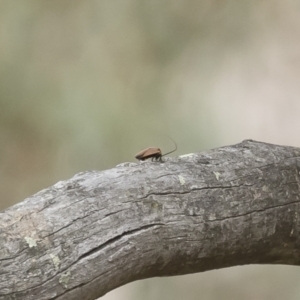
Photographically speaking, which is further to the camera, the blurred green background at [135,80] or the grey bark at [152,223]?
the blurred green background at [135,80]

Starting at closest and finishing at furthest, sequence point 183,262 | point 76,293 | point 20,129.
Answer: point 76,293 → point 183,262 → point 20,129

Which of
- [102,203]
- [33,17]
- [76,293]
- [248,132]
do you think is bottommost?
[76,293]

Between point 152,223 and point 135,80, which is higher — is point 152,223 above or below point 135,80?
below

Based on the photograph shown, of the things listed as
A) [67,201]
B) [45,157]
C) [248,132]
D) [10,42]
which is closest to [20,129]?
[45,157]

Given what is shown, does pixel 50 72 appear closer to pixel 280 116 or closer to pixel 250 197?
pixel 280 116

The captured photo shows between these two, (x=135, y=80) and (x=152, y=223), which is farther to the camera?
(x=135, y=80)
